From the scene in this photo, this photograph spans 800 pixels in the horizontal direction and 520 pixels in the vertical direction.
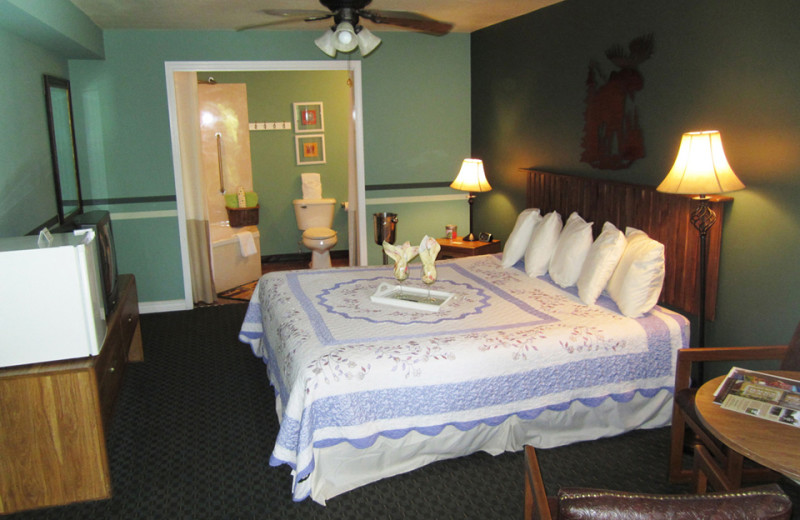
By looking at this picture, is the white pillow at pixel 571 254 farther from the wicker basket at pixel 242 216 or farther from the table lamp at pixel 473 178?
the wicker basket at pixel 242 216

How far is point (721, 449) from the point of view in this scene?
253cm

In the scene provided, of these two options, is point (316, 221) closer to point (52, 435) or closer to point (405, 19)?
point (405, 19)

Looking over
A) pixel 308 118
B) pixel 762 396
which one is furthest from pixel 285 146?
pixel 762 396

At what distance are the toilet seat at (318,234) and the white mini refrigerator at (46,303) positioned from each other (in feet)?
12.6

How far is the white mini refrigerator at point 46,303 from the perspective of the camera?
8.07ft

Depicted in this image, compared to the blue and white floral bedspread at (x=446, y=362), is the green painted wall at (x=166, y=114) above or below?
above

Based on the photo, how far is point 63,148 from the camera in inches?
175

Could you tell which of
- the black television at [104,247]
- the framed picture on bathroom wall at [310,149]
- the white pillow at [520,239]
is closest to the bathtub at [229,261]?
the framed picture on bathroom wall at [310,149]

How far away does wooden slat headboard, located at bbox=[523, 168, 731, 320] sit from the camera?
126 inches

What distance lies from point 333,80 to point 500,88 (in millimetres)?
2357

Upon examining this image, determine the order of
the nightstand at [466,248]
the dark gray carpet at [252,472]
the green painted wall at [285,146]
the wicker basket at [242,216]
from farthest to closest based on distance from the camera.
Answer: the green painted wall at [285,146]
the wicker basket at [242,216]
the nightstand at [466,248]
the dark gray carpet at [252,472]

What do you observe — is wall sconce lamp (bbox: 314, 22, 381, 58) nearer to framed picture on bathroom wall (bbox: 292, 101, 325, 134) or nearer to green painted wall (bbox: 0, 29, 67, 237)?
green painted wall (bbox: 0, 29, 67, 237)

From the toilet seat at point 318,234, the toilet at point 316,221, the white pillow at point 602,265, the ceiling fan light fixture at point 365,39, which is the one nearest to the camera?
the ceiling fan light fixture at point 365,39

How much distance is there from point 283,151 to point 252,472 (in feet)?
15.6
